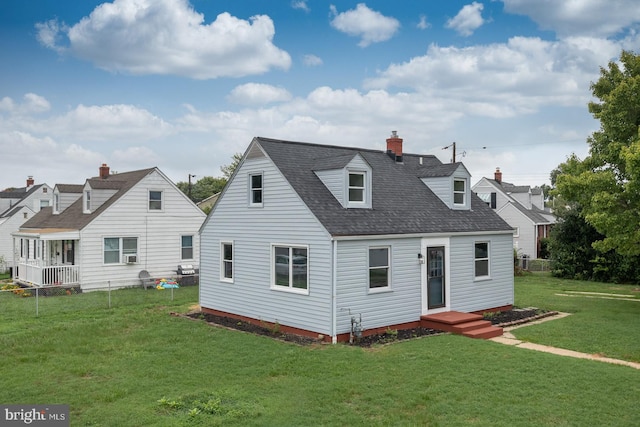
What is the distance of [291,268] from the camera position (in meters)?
15.4

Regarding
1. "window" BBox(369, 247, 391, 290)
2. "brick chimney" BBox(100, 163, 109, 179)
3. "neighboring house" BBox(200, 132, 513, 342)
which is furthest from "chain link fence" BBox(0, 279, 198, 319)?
"window" BBox(369, 247, 391, 290)

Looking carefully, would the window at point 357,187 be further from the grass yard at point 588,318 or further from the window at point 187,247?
the window at point 187,247

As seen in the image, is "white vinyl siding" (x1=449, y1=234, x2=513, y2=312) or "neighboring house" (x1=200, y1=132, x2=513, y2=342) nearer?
"neighboring house" (x1=200, y1=132, x2=513, y2=342)

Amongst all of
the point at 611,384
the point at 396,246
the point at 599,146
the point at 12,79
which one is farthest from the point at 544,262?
the point at 12,79

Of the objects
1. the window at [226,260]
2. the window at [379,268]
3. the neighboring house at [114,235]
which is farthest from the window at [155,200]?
the window at [379,268]

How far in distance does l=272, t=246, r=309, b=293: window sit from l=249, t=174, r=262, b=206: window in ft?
6.02

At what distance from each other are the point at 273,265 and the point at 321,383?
6.17 metres

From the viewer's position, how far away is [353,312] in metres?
14.4

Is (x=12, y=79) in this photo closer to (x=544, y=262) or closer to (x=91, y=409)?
(x=91, y=409)

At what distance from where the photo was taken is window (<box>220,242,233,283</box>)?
18.1 meters

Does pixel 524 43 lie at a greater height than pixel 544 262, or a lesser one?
greater

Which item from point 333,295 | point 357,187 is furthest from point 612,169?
point 333,295

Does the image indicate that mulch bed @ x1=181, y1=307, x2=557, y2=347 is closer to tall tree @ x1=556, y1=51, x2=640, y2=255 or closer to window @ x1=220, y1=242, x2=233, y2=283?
window @ x1=220, y1=242, x2=233, y2=283

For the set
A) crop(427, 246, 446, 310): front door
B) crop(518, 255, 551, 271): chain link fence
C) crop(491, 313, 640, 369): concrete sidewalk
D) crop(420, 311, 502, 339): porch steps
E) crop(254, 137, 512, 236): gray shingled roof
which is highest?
crop(254, 137, 512, 236): gray shingled roof
